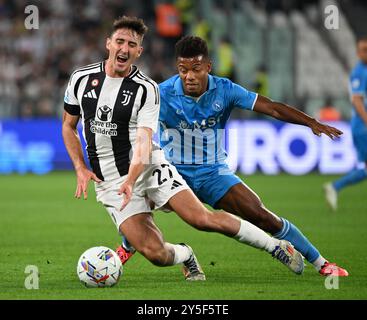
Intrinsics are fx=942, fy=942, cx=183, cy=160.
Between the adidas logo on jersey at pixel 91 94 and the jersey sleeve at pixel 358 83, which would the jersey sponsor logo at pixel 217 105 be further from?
the jersey sleeve at pixel 358 83

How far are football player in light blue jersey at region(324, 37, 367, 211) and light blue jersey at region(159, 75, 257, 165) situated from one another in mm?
4654

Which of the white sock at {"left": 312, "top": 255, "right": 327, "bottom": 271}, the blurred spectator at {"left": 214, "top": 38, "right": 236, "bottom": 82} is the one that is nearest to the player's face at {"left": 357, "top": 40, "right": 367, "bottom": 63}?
the white sock at {"left": 312, "top": 255, "right": 327, "bottom": 271}

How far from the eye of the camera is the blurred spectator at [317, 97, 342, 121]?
20.0m

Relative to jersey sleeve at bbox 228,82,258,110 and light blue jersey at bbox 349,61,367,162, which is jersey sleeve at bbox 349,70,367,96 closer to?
light blue jersey at bbox 349,61,367,162

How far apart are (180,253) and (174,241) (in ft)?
9.10

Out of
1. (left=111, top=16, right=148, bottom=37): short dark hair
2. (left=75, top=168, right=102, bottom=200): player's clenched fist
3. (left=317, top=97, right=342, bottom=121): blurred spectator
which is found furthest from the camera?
(left=317, top=97, right=342, bottom=121): blurred spectator

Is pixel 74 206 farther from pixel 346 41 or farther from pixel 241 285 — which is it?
pixel 346 41

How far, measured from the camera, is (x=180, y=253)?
7.43 metres

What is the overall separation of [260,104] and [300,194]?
8.00 m

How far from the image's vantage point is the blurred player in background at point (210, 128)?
7648 millimetres

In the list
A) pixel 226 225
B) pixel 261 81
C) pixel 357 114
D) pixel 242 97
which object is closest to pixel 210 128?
pixel 242 97

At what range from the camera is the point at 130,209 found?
740 cm

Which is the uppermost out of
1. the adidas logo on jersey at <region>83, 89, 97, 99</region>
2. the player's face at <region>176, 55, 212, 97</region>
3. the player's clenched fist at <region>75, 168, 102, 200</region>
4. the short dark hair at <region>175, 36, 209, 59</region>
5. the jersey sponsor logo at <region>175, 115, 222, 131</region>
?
the short dark hair at <region>175, 36, 209, 59</region>
